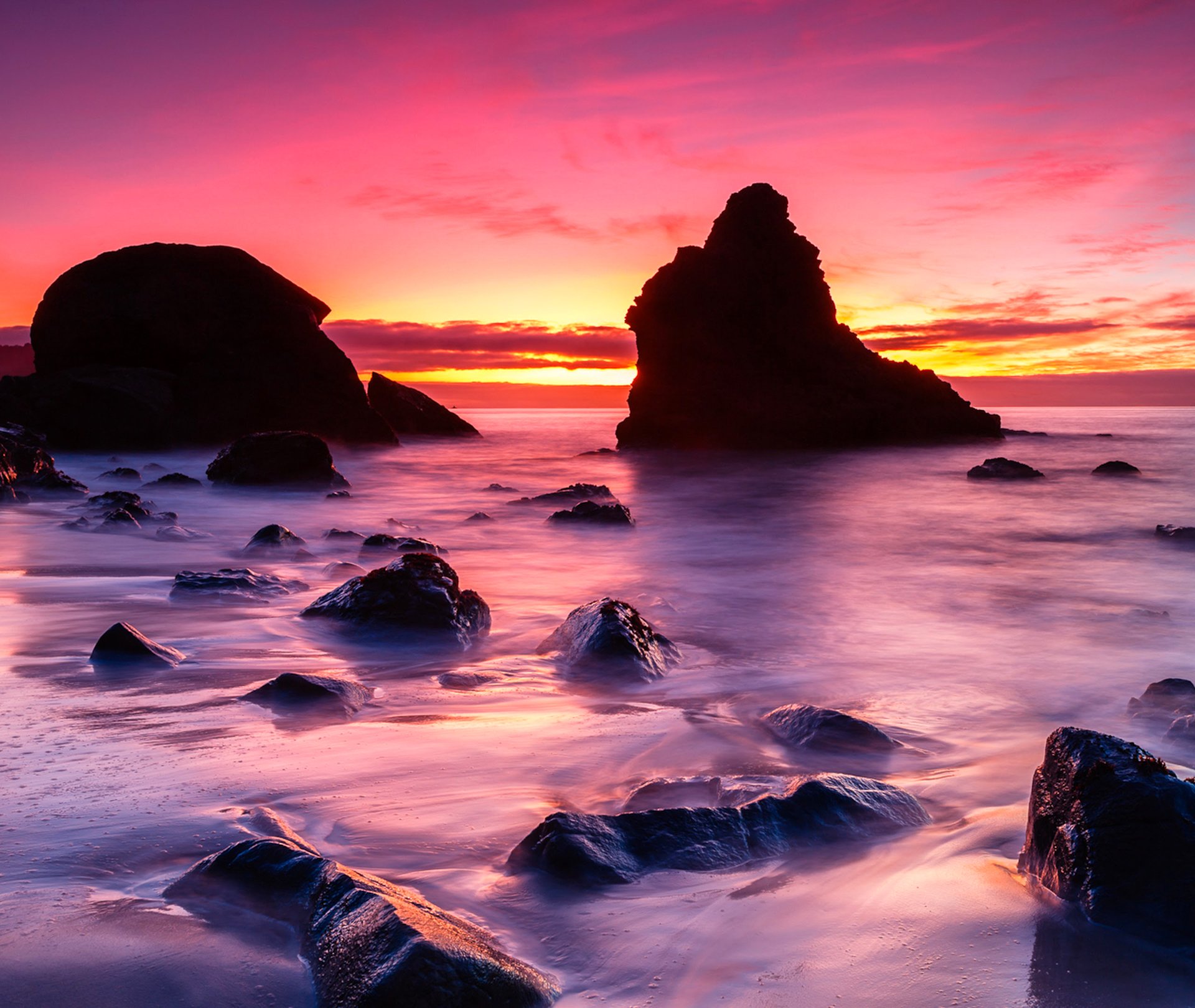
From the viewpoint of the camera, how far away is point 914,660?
5414 mm

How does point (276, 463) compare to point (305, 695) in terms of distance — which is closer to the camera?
point (305, 695)

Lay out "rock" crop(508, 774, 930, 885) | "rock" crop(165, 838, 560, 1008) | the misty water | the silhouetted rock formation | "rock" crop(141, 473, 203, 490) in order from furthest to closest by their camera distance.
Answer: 1. the silhouetted rock formation
2. "rock" crop(141, 473, 203, 490)
3. "rock" crop(508, 774, 930, 885)
4. the misty water
5. "rock" crop(165, 838, 560, 1008)

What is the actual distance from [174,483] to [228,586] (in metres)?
10.2

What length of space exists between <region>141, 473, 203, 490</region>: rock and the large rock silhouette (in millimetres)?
19788

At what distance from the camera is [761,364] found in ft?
108

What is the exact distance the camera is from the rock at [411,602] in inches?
202

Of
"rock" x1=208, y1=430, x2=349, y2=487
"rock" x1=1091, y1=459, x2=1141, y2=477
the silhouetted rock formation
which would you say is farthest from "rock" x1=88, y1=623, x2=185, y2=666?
the silhouetted rock formation

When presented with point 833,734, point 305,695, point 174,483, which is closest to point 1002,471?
point 174,483

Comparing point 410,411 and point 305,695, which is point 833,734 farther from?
point 410,411

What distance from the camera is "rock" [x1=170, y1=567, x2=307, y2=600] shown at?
19.9 ft

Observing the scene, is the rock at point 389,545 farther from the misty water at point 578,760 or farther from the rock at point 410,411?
the rock at point 410,411

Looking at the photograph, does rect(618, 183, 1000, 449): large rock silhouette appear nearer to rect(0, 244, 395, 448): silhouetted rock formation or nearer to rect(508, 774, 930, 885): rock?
rect(0, 244, 395, 448): silhouetted rock formation

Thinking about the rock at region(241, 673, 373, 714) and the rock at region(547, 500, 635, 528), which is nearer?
the rock at region(241, 673, 373, 714)

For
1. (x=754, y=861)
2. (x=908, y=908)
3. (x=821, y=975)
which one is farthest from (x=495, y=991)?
(x=908, y=908)
